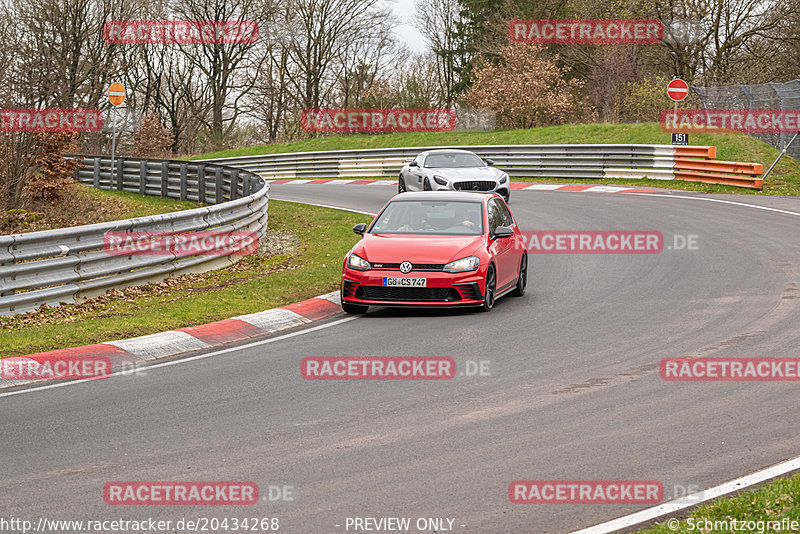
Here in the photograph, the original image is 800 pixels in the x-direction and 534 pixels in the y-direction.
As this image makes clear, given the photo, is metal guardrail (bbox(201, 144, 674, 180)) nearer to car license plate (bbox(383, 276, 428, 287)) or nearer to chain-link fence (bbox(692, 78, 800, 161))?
chain-link fence (bbox(692, 78, 800, 161))

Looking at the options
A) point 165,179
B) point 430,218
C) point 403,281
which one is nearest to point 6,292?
point 403,281

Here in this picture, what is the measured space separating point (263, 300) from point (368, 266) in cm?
162

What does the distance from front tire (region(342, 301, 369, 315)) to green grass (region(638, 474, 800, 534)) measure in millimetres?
7260

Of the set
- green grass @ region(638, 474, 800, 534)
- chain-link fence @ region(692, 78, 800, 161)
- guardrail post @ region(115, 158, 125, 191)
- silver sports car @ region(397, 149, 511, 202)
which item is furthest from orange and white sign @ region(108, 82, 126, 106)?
green grass @ region(638, 474, 800, 534)

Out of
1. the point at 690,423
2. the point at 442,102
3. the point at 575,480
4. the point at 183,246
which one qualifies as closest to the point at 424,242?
the point at 183,246

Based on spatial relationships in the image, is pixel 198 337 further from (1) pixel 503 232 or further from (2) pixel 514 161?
(2) pixel 514 161

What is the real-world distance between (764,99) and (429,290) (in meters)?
22.7

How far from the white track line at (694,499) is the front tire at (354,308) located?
6.79m

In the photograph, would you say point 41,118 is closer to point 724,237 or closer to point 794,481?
point 724,237

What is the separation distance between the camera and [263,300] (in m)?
13.4

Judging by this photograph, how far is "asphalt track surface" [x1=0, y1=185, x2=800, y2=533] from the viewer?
6.21 metres

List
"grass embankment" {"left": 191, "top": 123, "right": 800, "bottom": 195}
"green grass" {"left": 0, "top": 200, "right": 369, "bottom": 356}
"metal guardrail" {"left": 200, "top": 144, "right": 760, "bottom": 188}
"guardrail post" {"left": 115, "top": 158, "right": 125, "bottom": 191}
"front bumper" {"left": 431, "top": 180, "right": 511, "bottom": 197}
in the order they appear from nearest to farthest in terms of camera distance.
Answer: "green grass" {"left": 0, "top": 200, "right": 369, "bottom": 356}, "front bumper" {"left": 431, "top": 180, "right": 511, "bottom": 197}, "grass embankment" {"left": 191, "top": 123, "right": 800, "bottom": 195}, "metal guardrail" {"left": 200, "top": 144, "right": 760, "bottom": 188}, "guardrail post" {"left": 115, "top": 158, "right": 125, "bottom": 191}

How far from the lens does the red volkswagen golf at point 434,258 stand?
12.5 m

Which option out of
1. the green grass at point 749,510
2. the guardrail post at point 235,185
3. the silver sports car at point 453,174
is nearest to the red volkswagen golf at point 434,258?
the green grass at point 749,510
